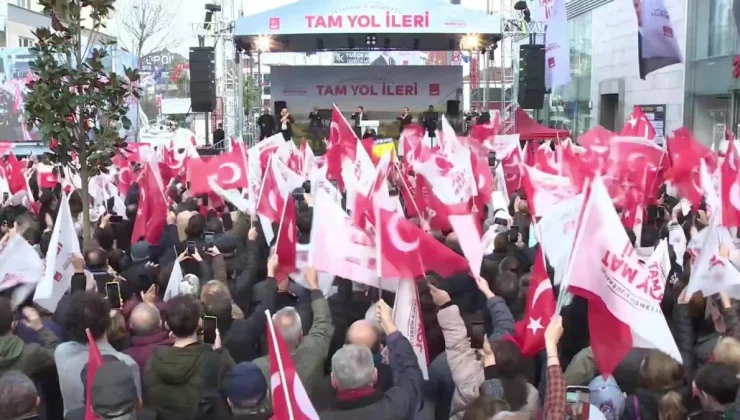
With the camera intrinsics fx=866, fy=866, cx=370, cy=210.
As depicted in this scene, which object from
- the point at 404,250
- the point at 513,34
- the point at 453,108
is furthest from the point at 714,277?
the point at 453,108

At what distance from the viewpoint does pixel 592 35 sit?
3156cm

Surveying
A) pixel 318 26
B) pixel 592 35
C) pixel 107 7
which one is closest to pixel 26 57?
pixel 318 26

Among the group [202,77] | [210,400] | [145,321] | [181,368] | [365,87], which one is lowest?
[210,400]

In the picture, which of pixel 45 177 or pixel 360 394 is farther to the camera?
pixel 45 177

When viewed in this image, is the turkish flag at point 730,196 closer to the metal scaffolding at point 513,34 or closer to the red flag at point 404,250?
the red flag at point 404,250

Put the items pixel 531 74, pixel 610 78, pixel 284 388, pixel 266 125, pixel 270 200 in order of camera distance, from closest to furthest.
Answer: pixel 284 388, pixel 270 200, pixel 531 74, pixel 266 125, pixel 610 78

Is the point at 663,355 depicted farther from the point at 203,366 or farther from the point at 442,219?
the point at 442,219

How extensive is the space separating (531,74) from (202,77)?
723cm

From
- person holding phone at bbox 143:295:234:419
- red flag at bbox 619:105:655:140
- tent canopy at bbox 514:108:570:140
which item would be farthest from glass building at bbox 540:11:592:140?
person holding phone at bbox 143:295:234:419

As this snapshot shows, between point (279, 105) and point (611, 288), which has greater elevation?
point (279, 105)

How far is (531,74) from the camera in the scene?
1884cm

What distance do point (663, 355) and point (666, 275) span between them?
2.13m

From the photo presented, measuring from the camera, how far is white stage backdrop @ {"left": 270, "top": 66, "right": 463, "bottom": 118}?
970 inches

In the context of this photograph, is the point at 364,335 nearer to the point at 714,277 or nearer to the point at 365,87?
the point at 714,277
